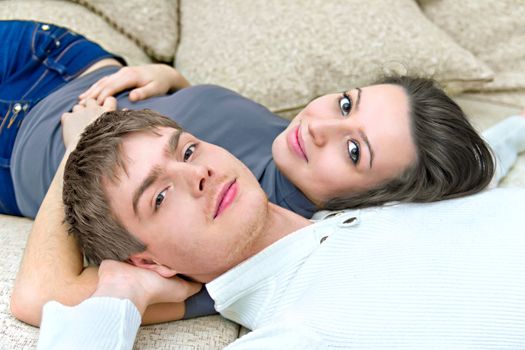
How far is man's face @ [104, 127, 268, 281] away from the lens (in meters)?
0.88

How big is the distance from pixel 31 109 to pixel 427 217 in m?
0.97

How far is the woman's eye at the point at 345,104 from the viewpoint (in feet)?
3.68

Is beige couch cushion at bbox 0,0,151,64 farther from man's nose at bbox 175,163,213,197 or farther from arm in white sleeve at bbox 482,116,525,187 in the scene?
arm in white sleeve at bbox 482,116,525,187

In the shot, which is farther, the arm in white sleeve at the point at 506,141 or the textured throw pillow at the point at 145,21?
the textured throw pillow at the point at 145,21

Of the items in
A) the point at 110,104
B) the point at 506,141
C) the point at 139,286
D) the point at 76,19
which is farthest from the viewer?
the point at 76,19

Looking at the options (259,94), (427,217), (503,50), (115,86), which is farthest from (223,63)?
(503,50)

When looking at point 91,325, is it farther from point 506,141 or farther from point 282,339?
point 506,141

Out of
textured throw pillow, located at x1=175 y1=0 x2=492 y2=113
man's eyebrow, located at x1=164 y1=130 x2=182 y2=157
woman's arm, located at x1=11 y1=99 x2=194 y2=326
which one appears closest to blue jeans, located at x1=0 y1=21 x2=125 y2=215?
textured throw pillow, located at x1=175 y1=0 x2=492 y2=113

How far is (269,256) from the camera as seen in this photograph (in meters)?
0.94

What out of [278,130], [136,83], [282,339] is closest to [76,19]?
[136,83]

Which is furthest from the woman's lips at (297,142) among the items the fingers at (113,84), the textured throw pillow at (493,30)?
the textured throw pillow at (493,30)

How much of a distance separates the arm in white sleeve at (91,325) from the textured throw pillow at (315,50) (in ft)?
2.75

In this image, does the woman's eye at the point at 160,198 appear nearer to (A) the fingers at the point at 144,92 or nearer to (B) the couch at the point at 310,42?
(A) the fingers at the point at 144,92

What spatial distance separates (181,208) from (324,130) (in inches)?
14.0
